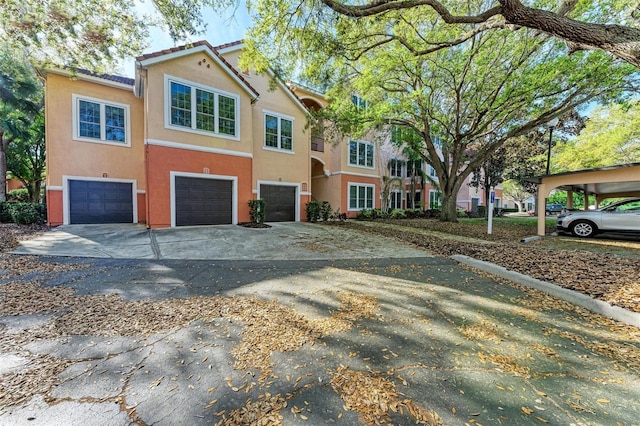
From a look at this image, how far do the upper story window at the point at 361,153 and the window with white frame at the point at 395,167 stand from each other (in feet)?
7.29

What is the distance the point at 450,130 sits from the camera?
45.3ft

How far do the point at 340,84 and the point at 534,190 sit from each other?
25.3 metres

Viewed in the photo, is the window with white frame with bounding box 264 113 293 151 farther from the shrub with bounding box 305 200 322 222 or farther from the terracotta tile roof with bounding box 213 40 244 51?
the terracotta tile roof with bounding box 213 40 244 51

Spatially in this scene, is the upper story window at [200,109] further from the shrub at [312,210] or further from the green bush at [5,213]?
the green bush at [5,213]

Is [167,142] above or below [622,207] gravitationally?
above

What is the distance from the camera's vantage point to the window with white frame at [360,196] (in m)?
18.9

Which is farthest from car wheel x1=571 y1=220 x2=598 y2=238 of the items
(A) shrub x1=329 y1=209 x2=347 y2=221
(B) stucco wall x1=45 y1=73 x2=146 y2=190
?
(B) stucco wall x1=45 y1=73 x2=146 y2=190

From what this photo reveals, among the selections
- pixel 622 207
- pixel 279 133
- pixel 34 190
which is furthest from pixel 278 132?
pixel 34 190

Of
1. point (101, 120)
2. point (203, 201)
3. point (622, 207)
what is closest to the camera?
point (622, 207)

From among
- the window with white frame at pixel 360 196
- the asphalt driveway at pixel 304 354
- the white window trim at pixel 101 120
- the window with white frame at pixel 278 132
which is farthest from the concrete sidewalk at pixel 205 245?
the window with white frame at pixel 360 196

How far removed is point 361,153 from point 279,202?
8368 millimetres

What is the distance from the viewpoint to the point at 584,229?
10.0 m

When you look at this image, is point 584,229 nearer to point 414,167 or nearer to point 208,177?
point 414,167

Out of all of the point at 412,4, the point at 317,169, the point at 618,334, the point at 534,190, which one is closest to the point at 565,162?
the point at 534,190
